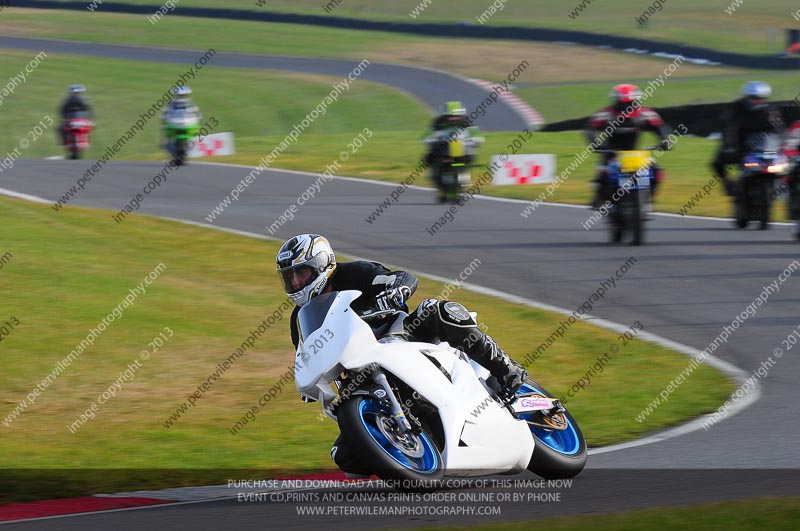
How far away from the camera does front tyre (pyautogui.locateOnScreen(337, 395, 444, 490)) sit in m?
5.83

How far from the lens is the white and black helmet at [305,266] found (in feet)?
21.3

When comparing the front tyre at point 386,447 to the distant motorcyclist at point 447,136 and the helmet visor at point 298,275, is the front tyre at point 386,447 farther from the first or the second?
the distant motorcyclist at point 447,136

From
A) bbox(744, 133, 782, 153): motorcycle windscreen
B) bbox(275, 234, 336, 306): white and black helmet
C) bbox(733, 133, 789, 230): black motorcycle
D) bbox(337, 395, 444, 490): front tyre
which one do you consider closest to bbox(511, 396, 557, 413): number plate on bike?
bbox(337, 395, 444, 490): front tyre

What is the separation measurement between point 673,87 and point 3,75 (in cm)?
2038

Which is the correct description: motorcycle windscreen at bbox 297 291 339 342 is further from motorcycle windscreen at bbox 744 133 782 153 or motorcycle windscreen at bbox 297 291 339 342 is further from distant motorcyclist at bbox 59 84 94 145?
distant motorcyclist at bbox 59 84 94 145

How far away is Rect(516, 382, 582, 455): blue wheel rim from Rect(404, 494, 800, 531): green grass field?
116cm

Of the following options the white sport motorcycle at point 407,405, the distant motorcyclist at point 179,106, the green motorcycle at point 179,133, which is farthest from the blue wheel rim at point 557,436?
the distant motorcyclist at point 179,106

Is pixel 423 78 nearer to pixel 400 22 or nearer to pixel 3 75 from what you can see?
pixel 400 22

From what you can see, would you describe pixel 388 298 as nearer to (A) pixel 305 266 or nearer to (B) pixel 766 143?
(A) pixel 305 266

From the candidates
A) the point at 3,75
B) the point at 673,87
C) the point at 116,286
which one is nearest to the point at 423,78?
the point at 673,87

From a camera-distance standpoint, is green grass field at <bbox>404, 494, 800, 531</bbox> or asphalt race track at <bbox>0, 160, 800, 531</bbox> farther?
asphalt race track at <bbox>0, 160, 800, 531</bbox>

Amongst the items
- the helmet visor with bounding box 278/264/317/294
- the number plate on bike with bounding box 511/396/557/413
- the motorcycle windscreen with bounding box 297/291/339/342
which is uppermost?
the helmet visor with bounding box 278/264/317/294

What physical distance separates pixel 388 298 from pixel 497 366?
0.71 meters

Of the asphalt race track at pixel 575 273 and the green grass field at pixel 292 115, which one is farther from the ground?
the asphalt race track at pixel 575 273
